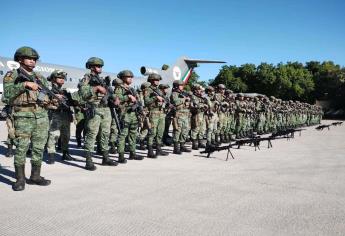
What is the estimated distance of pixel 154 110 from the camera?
8.42m

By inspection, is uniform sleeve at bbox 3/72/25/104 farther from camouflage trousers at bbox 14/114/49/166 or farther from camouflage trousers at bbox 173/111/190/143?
camouflage trousers at bbox 173/111/190/143

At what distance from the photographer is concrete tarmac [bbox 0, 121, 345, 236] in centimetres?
350

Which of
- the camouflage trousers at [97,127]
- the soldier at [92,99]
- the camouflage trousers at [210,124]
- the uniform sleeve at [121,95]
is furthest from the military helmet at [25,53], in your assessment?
the camouflage trousers at [210,124]

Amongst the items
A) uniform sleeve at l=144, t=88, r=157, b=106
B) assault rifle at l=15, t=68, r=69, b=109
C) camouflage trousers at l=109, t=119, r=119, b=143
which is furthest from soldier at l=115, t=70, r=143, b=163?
assault rifle at l=15, t=68, r=69, b=109

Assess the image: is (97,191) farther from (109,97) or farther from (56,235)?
(109,97)

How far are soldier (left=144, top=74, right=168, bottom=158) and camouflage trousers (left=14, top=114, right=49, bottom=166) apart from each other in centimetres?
332

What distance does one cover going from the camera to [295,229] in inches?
138

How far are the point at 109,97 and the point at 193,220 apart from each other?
3.86 m

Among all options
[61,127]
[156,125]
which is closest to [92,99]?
[61,127]

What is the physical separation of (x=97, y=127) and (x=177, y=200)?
2.75m

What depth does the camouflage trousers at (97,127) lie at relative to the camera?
Answer: 6.50 metres

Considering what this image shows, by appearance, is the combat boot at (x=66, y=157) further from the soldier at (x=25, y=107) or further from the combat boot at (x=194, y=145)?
the combat boot at (x=194, y=145)

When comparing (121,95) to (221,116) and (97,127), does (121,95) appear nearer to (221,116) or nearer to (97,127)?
(97,127)

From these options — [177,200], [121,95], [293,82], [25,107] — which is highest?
[293,82]
